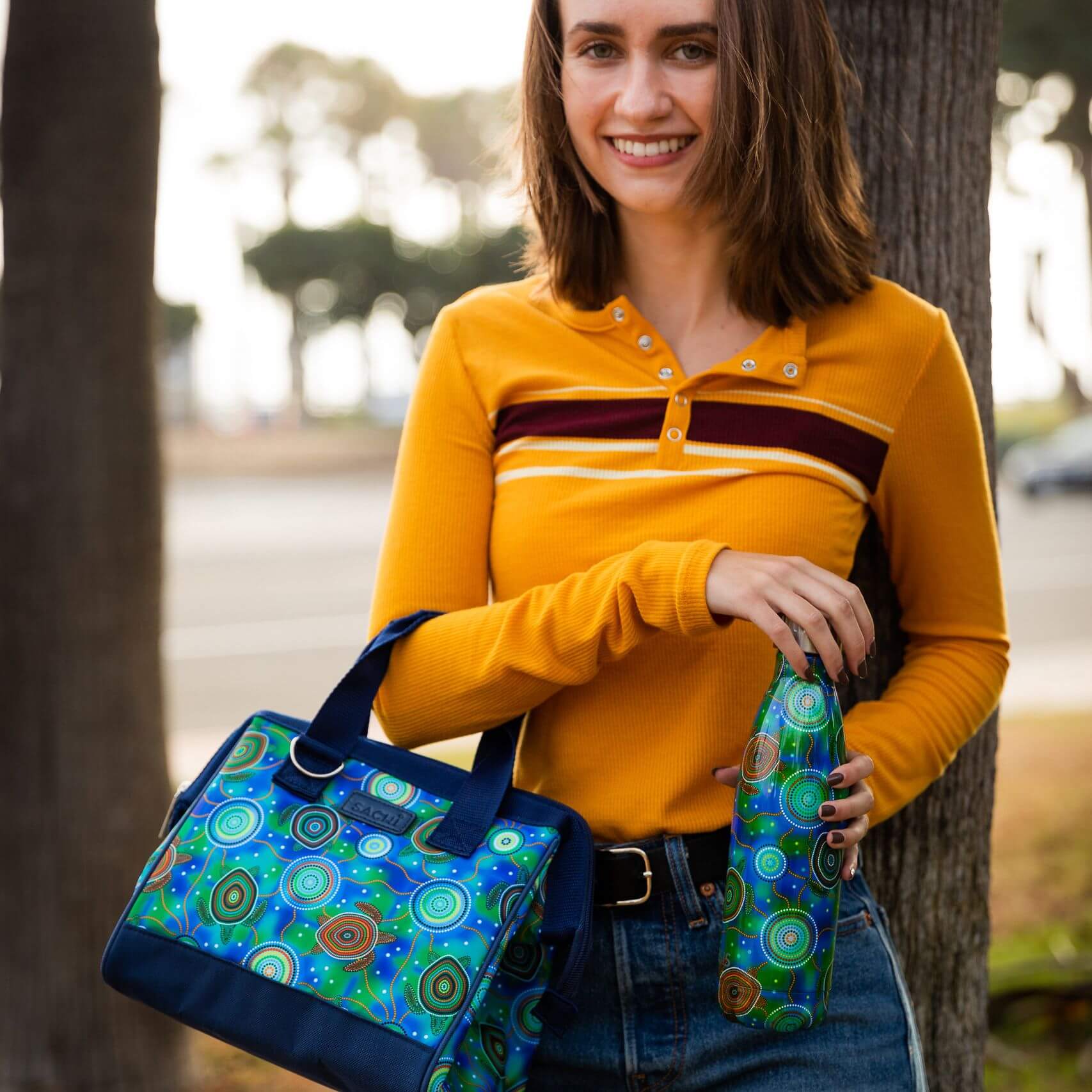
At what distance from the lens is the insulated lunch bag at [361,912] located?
1377 mm

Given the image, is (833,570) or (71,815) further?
(71,815)

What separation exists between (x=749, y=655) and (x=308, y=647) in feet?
24.8

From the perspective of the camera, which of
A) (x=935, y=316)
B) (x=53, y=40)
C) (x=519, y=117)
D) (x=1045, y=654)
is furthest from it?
(x=1045, y=654)

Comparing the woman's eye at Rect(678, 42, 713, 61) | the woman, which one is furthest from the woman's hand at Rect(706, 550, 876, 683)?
the woman's eye at Rect(678, 42, 713, 61)

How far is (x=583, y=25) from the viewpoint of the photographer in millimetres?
1615

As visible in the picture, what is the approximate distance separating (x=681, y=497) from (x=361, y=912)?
62cm

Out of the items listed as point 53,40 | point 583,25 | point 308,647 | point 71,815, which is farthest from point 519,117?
point 308,647

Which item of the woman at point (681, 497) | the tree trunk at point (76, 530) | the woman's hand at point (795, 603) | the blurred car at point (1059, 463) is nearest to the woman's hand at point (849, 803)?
the woman at point (681, 497)

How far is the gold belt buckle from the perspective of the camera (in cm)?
152

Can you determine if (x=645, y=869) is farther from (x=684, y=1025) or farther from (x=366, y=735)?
(x=366, y=735)

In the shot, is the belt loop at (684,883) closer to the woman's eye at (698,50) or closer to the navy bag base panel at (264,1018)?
the navy bag base panel at (264,1018)

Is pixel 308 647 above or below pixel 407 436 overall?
below

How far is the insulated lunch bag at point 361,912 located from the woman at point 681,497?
0.33ft

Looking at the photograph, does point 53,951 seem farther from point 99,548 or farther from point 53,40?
point 53,40
